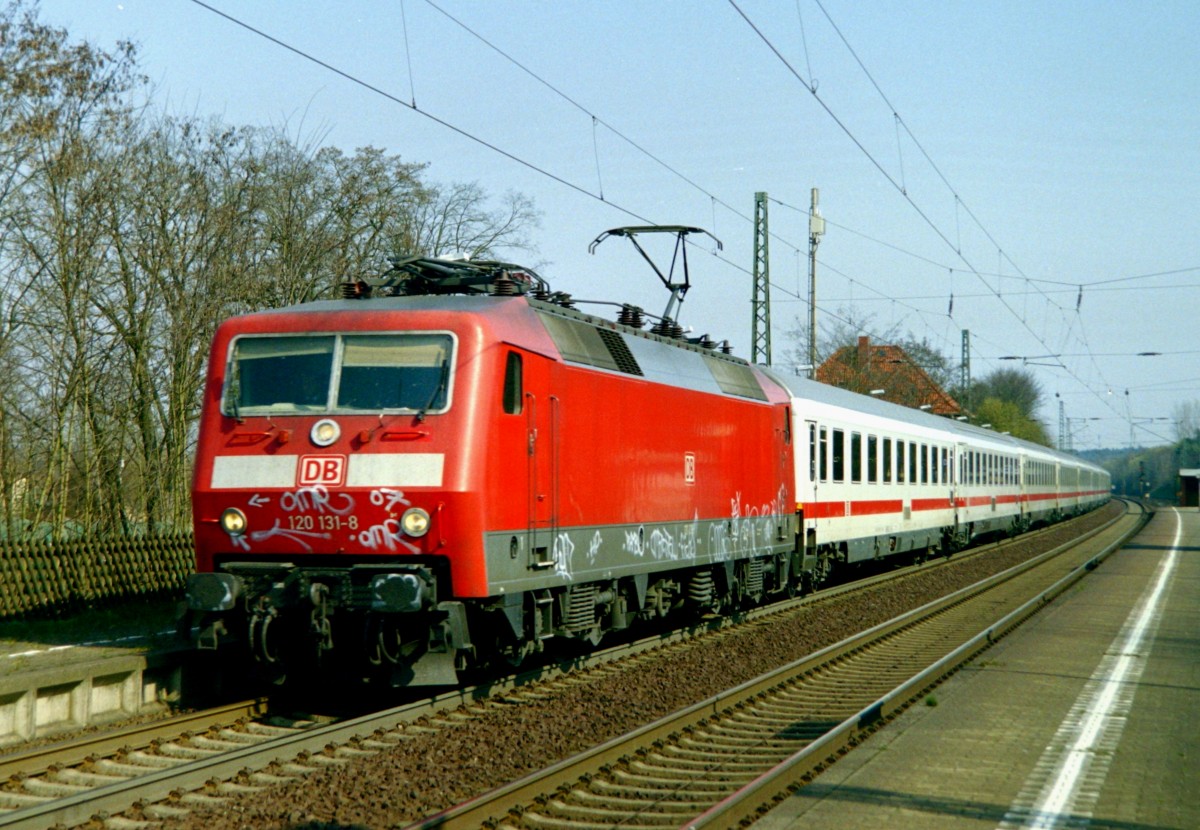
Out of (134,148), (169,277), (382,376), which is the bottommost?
(382,376)

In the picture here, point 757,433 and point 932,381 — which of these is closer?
point 757,433

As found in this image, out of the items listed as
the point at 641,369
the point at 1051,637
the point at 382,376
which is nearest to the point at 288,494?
the point at 382,376

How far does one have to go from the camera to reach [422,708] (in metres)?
10.3

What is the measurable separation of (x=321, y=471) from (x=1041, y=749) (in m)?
5.77

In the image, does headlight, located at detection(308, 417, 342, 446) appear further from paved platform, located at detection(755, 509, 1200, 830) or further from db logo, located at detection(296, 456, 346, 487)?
paved platform, located at detection(755, 509, 1200, 830)

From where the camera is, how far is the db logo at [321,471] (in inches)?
387

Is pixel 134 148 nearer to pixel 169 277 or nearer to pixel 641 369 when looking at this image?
pixel 169 277

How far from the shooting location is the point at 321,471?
32.4ft

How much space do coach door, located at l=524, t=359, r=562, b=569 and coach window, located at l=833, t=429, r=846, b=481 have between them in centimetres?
1134

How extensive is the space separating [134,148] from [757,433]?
11.0 meters

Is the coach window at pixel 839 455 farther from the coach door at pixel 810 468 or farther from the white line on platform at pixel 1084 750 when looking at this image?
the white line on platform at pixel 1084 750

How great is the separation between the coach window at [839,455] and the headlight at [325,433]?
43.7ft

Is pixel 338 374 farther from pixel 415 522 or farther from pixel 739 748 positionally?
pixel 739 748

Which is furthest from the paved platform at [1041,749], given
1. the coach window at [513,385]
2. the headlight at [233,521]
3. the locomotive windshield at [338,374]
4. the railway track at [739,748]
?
the headlight at [233,521]
